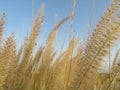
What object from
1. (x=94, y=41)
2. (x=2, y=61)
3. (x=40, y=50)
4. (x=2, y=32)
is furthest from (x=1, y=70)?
(x=40, y=50)

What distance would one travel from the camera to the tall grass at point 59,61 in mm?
1438

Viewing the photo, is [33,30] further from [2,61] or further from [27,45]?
[2,61]

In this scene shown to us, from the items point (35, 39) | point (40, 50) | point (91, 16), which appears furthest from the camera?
point (40, 50)

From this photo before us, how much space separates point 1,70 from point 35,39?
0.34 m

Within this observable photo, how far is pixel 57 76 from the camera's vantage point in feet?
6.01

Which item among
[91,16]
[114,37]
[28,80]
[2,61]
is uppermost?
[91,16]

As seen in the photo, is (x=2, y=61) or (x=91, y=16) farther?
(x=91, y=16)

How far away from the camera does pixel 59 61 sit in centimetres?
198

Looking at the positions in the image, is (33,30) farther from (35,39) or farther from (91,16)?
(91,16)

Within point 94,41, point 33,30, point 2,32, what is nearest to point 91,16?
point 94,41

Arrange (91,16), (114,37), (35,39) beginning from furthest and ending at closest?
(35,39), (91,16), (114,37)

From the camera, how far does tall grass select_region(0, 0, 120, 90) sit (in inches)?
56.6

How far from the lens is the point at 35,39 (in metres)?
1.79

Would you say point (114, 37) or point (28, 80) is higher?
point (114, 37)
